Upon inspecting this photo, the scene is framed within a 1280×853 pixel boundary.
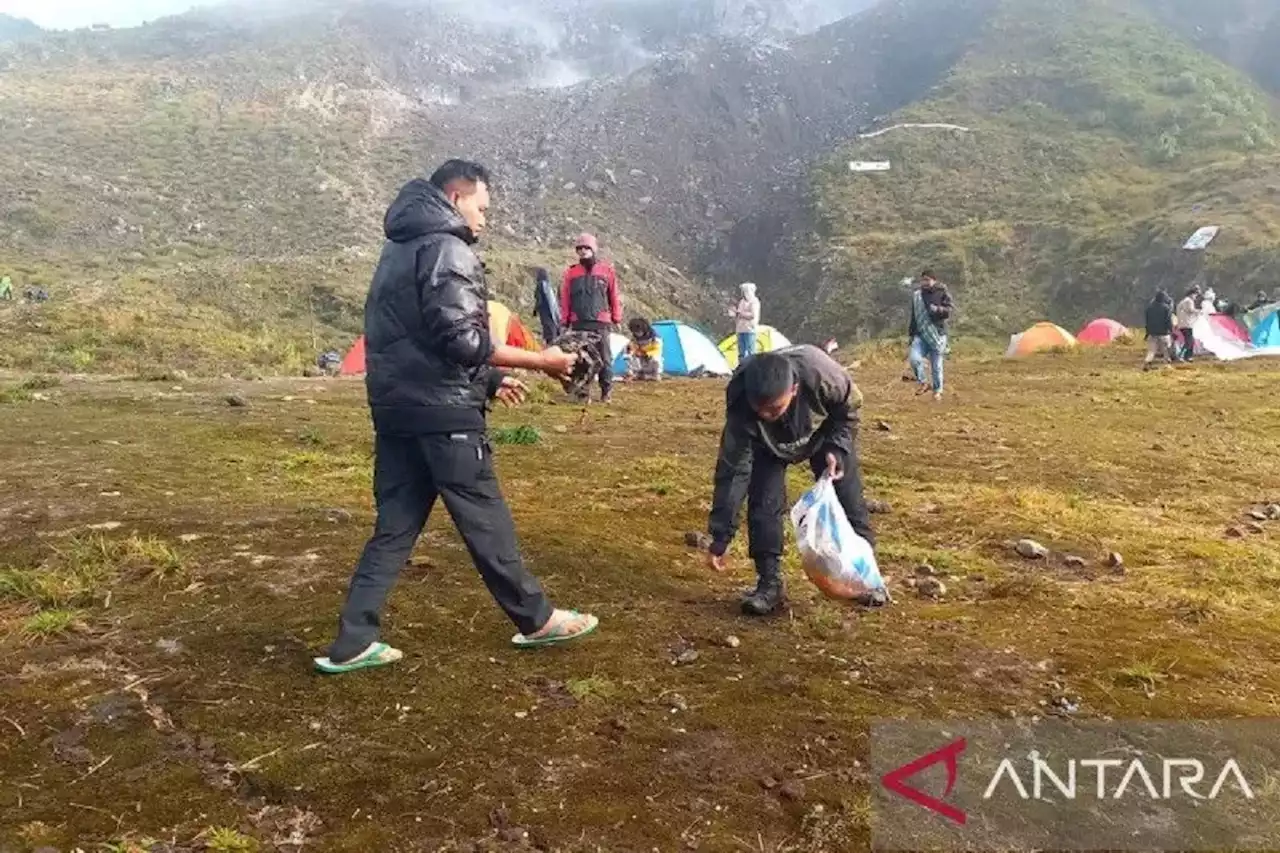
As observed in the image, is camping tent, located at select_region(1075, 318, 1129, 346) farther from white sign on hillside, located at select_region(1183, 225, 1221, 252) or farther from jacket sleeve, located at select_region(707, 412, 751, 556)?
jacket sleeve, located at select_region(707, 412, 751, 556)

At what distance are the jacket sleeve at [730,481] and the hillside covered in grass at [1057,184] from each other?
3325 centimetres

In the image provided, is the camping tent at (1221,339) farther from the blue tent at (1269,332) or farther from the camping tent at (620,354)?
the camping tent at (620,354)

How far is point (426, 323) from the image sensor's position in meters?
4.05

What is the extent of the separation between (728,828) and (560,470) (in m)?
5.92

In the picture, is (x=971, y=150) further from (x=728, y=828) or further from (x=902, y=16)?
(x=728, y=828)

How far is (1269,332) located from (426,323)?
25.2 metres

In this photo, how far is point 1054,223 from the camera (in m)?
42.6

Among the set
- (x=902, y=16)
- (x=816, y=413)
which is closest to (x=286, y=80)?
(x=902, y=16)

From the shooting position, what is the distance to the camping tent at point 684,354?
22.9m

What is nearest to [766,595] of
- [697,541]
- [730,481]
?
[730,481]

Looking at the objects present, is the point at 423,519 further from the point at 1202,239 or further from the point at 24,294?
the point at 1202,239

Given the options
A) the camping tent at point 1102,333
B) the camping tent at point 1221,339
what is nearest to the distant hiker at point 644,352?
the camping tent at point 1221,339

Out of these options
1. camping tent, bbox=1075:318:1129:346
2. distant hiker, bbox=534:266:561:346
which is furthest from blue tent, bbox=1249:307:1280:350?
distant hiker, bbox=534:266:561:346

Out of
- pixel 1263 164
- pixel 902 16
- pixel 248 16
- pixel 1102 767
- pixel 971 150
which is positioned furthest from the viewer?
pixel 248 16
